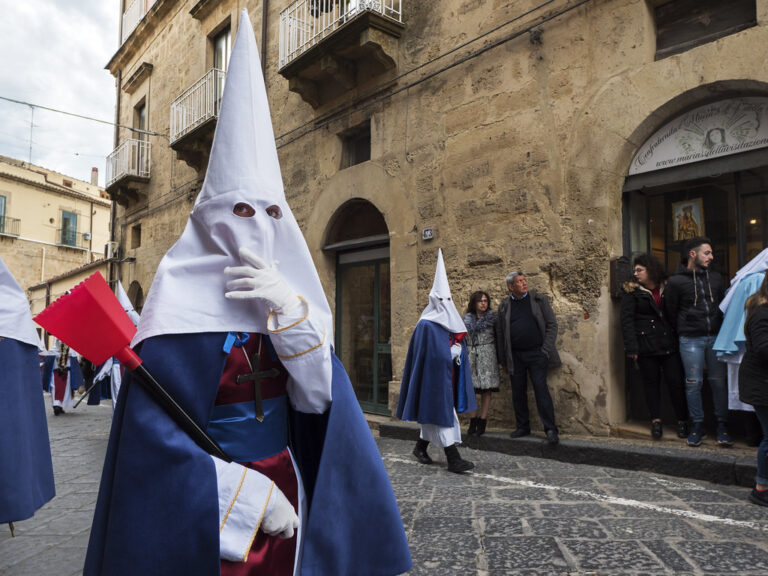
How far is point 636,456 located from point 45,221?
34973 millimetres

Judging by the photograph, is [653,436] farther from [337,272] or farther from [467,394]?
[337,272]

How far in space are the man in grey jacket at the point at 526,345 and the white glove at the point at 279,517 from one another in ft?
16.3

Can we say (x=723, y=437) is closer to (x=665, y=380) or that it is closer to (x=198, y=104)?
(x=665, y=380)

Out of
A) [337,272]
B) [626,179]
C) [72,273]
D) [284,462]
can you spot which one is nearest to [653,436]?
[626,179]

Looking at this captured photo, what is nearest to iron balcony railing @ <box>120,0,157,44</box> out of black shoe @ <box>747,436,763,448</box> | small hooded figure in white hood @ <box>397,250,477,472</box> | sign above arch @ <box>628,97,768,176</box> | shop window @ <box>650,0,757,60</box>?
shop window @ <box>650,0,757,60</box>

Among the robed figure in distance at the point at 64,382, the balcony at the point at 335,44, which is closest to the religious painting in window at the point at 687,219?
the balcony at the point at 335,44

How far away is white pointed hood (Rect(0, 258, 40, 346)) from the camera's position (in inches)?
143

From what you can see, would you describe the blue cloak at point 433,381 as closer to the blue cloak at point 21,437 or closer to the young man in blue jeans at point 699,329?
the young man in blue jeans at point 699,329

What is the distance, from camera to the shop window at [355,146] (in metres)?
9.89

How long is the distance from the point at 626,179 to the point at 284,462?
5.89 m

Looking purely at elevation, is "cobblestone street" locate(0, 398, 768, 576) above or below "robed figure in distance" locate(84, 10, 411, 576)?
below

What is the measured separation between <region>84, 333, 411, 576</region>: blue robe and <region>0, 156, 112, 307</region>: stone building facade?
32921 millimetres

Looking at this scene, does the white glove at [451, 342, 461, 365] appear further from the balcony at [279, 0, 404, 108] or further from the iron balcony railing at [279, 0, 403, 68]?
the iron balcony railing at [279, 0, 403, 68]

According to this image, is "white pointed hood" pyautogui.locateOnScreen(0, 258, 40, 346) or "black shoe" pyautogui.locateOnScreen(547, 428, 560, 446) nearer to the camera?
"white pointed hood" pyautogui.locateOnScreen(0, 258, 40, 346)
